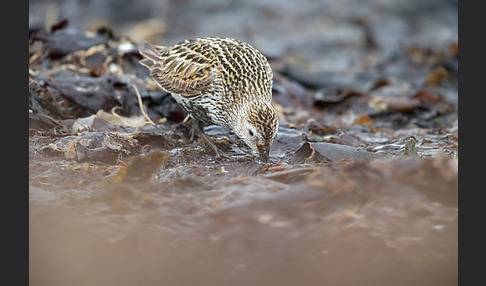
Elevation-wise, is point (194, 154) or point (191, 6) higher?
point (191, 6)

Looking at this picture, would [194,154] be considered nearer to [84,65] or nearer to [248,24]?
[84,65]

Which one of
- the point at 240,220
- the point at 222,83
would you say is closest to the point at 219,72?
the point at 222,83

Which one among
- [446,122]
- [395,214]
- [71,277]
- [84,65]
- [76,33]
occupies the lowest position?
[71,277]

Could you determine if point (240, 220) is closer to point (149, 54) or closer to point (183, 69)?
point (183, 69)

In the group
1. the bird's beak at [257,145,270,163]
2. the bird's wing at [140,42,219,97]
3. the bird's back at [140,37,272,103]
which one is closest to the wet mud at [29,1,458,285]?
the bird's beak at [257,145,270,163]

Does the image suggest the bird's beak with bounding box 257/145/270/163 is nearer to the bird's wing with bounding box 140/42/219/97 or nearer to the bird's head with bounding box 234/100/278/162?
the bird's head with bounding box 234/100/278/162

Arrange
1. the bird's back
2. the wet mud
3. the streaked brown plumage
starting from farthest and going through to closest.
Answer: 1. the bird's back
2. the streaked brown plumage
3. the wet mud

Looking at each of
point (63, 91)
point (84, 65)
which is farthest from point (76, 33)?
point (63, 91)

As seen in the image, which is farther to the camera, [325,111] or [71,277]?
→ [325,111]
